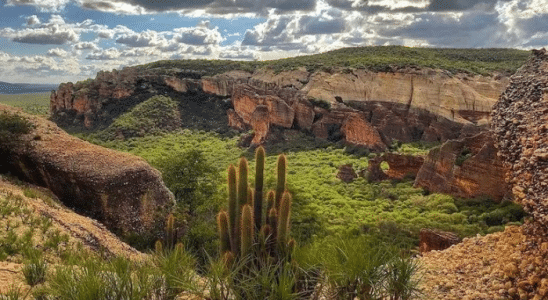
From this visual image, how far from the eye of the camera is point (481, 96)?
163 ft

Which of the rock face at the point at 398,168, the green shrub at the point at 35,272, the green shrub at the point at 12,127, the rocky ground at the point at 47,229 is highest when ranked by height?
the green shrub at the point at 12,127

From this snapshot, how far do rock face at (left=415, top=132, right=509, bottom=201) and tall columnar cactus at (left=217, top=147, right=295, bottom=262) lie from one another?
A: 16844 millimetres

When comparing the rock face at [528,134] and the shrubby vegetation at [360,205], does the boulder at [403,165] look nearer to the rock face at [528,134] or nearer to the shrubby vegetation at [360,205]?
the shrubby vegetation at [360,205]

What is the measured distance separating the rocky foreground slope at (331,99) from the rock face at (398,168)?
11.0 m

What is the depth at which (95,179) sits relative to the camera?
47.2ft

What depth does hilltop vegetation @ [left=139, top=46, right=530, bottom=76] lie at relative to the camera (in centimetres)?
5944

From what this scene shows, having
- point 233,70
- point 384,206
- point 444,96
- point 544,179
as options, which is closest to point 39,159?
point 544,179

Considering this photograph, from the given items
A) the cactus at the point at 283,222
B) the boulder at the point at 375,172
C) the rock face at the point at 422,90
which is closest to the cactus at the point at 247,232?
the cactus at the point at 283,222

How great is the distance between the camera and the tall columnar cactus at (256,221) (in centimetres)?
694

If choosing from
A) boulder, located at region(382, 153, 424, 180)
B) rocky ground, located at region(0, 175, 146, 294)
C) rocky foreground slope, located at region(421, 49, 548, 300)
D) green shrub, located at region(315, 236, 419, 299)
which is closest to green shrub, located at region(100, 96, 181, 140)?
boulder, located at region(382, 153, 424, 180)

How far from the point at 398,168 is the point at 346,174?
158 inches

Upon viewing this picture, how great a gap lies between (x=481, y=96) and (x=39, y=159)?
46.4 metres

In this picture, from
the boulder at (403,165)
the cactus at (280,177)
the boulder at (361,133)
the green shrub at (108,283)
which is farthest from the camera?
the boulder at (361,133)

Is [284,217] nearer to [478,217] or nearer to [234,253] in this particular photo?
[234,253]
